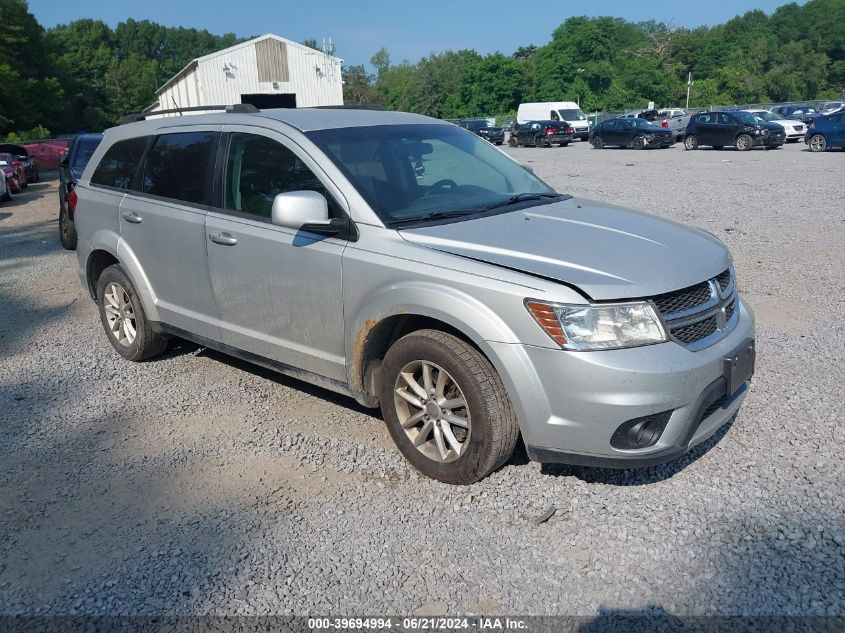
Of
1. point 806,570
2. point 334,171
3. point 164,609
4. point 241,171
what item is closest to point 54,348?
point 241,171

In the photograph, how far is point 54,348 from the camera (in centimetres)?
662

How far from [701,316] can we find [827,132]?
86.2 ft

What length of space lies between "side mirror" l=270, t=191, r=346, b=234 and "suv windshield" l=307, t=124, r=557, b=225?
0.94ft

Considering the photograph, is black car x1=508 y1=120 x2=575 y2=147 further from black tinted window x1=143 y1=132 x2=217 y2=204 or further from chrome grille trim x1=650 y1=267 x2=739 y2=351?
chrome grille trim x1=650 y1=267 x2=739 y2=351

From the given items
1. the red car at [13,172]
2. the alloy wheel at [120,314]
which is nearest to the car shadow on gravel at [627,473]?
the alloy wheel at [120,314]

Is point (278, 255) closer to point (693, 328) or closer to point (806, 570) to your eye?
point (693, 328)

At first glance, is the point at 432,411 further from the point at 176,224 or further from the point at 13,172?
the point at 13,172

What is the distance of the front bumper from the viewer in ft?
10.9

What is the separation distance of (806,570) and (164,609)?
2678 mm

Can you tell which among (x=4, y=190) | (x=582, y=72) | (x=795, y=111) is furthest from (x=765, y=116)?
(x=582, y=72)

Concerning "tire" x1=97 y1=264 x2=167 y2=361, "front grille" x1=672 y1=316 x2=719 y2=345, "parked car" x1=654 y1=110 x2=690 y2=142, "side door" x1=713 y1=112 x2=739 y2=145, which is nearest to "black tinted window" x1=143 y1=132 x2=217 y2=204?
"tire" x1=97 y1=264 x2=167 y2=361

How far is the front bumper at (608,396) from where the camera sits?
3318 mm

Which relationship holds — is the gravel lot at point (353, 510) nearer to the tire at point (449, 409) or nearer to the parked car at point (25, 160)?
the tire at point (449, 409)

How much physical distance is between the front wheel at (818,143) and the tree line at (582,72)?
56.1 meters
